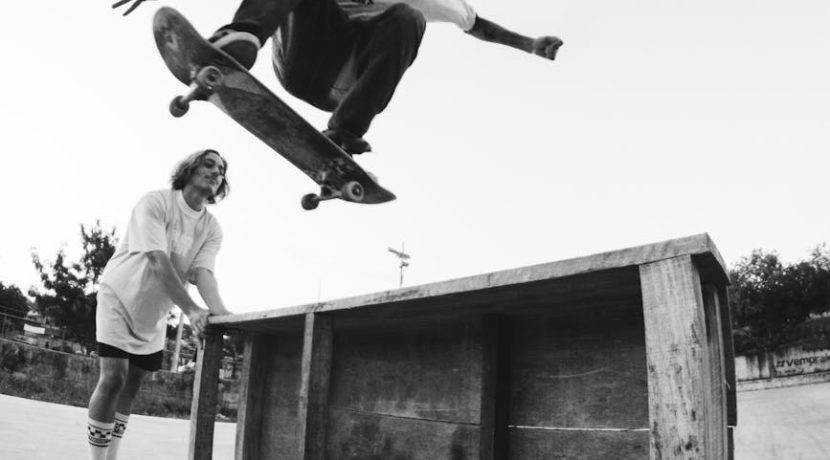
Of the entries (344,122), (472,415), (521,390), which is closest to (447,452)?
(472,415)

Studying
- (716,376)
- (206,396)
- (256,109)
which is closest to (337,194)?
(256,109)

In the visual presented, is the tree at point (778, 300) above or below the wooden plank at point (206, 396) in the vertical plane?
above

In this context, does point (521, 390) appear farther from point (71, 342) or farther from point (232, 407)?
point (71, 342)

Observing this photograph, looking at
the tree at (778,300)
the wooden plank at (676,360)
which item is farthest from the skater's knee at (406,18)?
the tree at (778,300)

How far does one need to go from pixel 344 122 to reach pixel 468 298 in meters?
1.74

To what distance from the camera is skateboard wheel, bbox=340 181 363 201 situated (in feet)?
11.0

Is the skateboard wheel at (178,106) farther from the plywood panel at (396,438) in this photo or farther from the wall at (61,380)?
the wall at (61,380)

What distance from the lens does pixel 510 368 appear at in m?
2.08

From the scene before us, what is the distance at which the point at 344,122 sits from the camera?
3.15m

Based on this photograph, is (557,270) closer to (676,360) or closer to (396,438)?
(676,360)

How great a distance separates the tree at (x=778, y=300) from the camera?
35156 millimetres

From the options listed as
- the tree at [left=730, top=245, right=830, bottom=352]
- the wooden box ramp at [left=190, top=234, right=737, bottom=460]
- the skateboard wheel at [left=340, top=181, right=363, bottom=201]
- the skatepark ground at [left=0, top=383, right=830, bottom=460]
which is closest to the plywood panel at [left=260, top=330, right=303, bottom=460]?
the wooden box ramp at [left=190, top=234, right=737, bottom=460]

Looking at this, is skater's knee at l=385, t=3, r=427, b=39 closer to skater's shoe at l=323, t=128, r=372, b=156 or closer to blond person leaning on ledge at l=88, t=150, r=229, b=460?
skater's shoe at l=323, t=128, r=372, b=156

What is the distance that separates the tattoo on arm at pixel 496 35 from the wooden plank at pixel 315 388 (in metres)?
2.19
